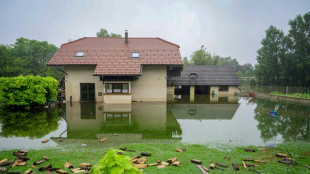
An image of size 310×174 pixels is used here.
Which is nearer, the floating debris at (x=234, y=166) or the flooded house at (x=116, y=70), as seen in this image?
the floating debris at (x=234, y=166)

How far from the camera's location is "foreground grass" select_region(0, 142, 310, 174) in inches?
204

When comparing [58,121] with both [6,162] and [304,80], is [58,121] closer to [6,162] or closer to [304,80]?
[6,162]

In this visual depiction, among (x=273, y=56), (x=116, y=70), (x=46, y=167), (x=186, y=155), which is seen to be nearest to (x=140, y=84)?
(x=116, y=70)

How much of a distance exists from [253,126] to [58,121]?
36.6 ft

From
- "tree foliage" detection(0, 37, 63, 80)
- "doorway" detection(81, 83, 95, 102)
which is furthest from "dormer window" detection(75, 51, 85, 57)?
"tree foliage" detection(0, 37, 63, 80)

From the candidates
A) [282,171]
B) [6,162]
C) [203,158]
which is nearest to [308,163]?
[282,171]

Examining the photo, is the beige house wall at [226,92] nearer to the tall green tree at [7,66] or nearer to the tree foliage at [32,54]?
the tree foliage at [32,54]

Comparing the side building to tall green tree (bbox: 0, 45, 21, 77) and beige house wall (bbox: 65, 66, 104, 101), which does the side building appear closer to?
beige house wall (bbox: 65, 66, 104, 101)

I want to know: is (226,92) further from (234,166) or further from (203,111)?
(234,166)

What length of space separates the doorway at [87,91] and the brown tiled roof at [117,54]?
2257mm

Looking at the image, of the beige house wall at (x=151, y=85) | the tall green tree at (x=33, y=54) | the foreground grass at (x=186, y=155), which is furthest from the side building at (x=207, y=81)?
the tall green tree at (x=33, y=54)

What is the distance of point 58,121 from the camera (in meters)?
11.3

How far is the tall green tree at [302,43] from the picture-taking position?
31.1 meters

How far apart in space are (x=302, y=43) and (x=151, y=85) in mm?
28884
